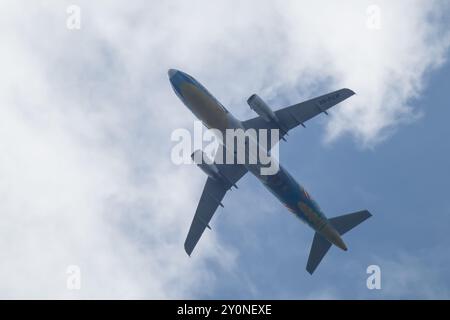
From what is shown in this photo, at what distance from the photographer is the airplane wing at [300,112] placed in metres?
53.9

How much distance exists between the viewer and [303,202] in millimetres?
52312

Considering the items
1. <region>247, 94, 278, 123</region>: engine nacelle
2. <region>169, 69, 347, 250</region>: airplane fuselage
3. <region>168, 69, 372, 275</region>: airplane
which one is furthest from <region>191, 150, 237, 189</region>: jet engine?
<region>247, 94, 278, 123</region>: engine nacelle

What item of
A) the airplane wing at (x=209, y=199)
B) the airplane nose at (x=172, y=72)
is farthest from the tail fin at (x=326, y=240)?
the airplane nose at (x=172, y=72)

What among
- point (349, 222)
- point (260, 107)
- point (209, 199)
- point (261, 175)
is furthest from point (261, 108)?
point (349, 222)

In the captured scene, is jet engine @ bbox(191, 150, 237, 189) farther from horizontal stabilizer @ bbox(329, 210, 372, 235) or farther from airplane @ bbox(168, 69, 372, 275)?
horizontal stabilizer @ bbox(329, 210, 372, 235)

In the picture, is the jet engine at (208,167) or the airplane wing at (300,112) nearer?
the airplane wing at (300,112)

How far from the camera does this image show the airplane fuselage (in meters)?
49.6

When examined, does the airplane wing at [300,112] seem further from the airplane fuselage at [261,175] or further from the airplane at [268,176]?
the airplane fuselage at [261,175]

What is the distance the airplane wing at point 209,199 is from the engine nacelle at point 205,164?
695 millimetres

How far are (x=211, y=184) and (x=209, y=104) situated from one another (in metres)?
12.1

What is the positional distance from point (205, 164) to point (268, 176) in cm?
821

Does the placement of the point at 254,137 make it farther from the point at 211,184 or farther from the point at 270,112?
the point at 211,184
